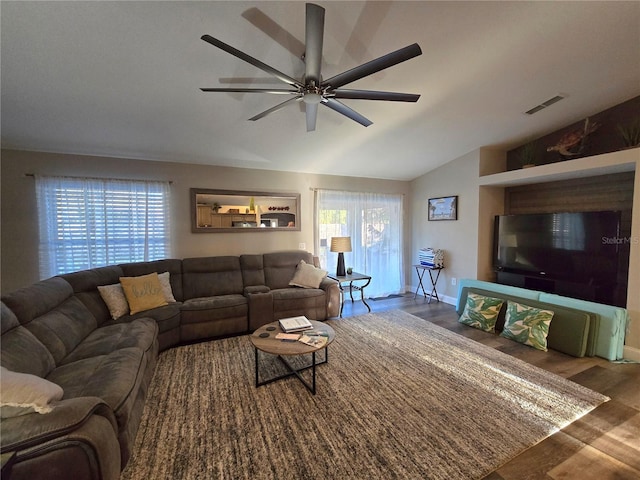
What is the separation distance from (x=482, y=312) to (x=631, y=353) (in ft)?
4.32

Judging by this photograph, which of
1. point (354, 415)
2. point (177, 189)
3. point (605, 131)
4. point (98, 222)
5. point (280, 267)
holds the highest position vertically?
point (605, 131)

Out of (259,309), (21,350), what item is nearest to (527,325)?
(259,309)

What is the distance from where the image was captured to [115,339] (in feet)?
7.27

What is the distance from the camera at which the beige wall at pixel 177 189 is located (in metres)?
3.02

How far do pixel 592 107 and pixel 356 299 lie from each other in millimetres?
4186

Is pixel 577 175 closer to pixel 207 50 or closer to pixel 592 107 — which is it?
pixel 592 107

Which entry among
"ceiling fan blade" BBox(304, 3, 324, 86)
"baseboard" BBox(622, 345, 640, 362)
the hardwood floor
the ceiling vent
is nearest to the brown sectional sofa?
the hardwood floor

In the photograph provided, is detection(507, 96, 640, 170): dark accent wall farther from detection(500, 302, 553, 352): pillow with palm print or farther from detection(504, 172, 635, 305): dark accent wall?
detection(500, 302, 553, 352): pillow with palm print

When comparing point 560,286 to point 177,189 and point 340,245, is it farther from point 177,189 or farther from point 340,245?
point 177,189

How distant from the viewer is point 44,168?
10.3 ft

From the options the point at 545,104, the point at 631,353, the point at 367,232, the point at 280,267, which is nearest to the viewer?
the point at 631,353

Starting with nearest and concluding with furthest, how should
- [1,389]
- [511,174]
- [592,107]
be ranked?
[1,389] < [592,107] < [511,174]

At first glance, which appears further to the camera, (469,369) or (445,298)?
(445,298)

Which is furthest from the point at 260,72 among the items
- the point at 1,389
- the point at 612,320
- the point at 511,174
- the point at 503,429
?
the point at 612,320
